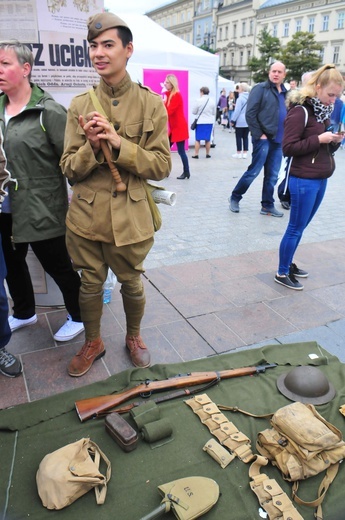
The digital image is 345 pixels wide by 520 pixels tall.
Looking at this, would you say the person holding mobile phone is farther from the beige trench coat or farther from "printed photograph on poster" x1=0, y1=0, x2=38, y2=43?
"printed photograph on poster" x1=0, y1=0, x2=38, y2=43

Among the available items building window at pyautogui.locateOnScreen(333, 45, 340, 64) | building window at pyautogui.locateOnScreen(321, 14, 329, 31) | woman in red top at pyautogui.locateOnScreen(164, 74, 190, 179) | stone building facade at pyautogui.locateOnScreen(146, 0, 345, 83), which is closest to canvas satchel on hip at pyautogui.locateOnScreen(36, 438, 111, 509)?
woman in red top at pyautogui.locateOnScreen(164, 74, 190, 179)

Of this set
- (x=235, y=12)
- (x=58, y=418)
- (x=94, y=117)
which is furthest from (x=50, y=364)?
(x=235, y=12)

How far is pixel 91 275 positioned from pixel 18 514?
1363 millimetres

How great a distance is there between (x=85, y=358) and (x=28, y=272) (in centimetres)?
89

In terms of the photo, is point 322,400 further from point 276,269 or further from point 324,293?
point 276,269

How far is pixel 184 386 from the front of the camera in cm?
261

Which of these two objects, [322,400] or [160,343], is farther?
[160,343]

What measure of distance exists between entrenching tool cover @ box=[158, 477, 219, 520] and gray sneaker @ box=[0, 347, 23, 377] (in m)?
1.38

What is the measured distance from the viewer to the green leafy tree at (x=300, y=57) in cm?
4228

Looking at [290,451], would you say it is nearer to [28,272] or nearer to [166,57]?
[28,272]

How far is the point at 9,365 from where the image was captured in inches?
111

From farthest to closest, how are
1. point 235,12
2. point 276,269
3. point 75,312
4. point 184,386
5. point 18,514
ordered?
point 235,12
point 276,269
point 75,312
point 184,386
point 18,514

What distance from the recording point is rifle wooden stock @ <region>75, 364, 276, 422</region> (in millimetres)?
2400

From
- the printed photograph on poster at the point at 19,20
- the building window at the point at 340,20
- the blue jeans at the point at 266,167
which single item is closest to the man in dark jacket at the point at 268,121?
the blue jeans at the point at 266,167
